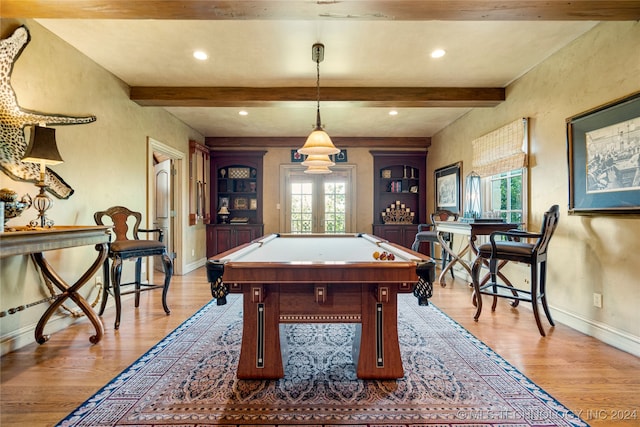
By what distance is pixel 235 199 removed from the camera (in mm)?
6801

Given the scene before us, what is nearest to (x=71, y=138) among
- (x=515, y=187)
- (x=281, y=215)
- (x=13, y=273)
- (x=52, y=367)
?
(x=13, y=273)

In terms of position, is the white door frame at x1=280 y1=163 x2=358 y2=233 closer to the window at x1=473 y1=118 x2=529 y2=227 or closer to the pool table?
the window at x1=473 y1=118 x2=529 y2=227

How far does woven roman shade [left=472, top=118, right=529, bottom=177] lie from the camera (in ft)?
11.5

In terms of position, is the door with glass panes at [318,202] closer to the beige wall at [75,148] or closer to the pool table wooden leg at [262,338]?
the beige wall at [75,148]

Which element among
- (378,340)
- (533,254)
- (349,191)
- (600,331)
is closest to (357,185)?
(349,191)

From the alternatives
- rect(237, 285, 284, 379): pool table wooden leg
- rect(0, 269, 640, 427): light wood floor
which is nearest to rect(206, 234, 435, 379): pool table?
rect(237, 285, 284, 379): pool table wooden leg

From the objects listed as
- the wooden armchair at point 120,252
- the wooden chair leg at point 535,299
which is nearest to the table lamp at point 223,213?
the wooden armchair at point 120,252

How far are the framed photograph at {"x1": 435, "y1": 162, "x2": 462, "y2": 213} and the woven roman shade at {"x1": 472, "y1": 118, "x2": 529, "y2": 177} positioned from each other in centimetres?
Answer: 68

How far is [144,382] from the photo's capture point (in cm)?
194

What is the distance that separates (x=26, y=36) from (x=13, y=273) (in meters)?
1.85

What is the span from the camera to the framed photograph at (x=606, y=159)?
7.58 feet

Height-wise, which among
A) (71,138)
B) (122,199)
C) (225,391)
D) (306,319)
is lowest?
(225,391)

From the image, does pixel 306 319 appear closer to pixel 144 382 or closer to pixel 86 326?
pixel 144 382

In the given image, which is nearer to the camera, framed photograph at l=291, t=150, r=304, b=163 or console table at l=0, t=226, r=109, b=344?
console table at l=0, t=226, r=109, b=344
